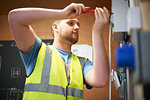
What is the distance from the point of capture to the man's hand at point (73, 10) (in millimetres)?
733

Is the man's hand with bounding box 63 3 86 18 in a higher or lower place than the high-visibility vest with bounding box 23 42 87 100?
higher

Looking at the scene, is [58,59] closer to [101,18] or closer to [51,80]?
[51,80]

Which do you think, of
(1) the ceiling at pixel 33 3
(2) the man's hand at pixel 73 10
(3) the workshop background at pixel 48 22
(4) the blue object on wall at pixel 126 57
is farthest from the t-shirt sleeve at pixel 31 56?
(1) the ceiling at pixel 33 3

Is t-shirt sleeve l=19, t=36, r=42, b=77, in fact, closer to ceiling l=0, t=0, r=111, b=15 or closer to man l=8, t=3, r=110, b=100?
man l=8, t=3, r=110, b=100

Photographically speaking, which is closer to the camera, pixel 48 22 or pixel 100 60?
pixel 100 60

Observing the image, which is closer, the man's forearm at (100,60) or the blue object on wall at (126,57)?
the blue object on wall at (126,57)

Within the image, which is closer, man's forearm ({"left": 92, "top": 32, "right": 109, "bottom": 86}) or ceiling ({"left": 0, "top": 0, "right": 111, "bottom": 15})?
man's forearm ({"left": 92, "top": 32, "right": 109, "bottom": 86})

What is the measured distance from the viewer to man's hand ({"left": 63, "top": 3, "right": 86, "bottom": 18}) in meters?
0.73

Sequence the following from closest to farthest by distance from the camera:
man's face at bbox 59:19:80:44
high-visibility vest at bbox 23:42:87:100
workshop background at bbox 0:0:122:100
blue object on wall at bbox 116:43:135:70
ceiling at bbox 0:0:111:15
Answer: blue object on wall at bbox 116:43:135:70 < high-visibility vest at bbox 23:42:87:100 < man's face at bbox 59:19:80:44 < workshop background at bbox 0:0:122:100 < ceiling at bbox 0:0:111:15

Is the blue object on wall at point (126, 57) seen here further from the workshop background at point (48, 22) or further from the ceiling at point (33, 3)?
the ceiling at point (33, 3)

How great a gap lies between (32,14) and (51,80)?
41cm

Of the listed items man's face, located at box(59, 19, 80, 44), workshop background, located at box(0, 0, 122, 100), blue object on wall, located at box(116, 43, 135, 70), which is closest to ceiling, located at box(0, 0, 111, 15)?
workshop background, located at box(0, 0, 122, 100)

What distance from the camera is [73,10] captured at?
0.76 metres

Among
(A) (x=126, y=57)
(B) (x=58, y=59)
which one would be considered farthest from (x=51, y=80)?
(A) (x=126, y=57)
